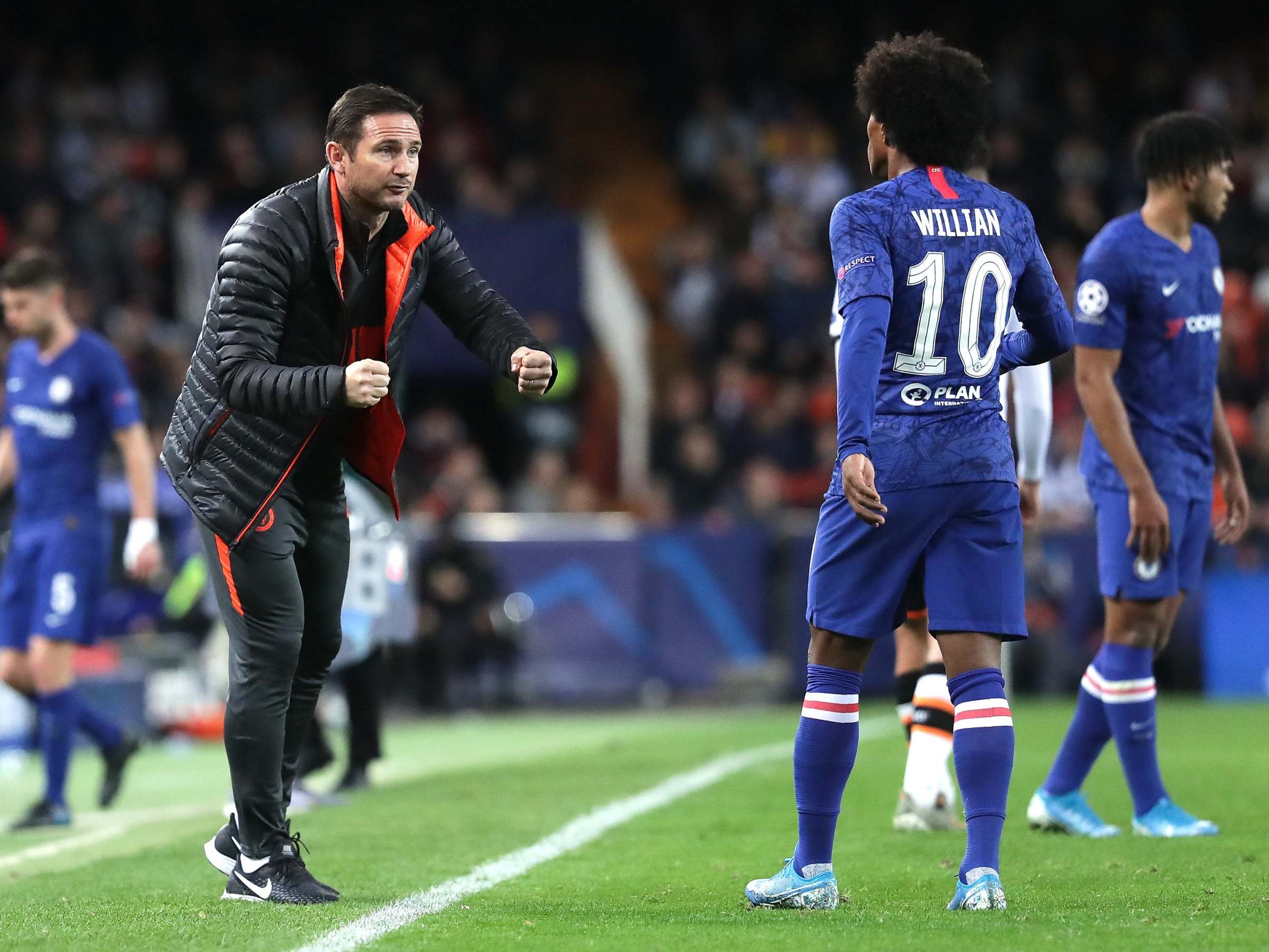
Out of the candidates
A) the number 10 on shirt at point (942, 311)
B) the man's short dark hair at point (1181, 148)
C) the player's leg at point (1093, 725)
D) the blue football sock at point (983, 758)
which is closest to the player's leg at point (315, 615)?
the number 10 on shirt at point (942, 311)

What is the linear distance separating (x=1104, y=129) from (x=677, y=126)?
18.7 ft

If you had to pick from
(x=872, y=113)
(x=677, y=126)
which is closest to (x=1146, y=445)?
(x=872, y=113)

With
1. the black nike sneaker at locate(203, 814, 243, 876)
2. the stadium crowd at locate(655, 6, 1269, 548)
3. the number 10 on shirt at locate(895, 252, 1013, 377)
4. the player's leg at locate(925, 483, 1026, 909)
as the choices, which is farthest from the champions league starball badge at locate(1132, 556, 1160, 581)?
the stadium crowd at locate(655, 6, 1269, 548)

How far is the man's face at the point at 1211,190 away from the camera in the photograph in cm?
672

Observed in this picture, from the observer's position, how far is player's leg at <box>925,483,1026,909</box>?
4930 mm

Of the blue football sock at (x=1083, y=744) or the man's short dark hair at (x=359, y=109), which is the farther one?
the blue football sock at (x=1083, y=744)

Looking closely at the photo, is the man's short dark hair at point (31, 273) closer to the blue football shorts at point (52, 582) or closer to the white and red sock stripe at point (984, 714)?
the blue football shorts at point (52, 582)

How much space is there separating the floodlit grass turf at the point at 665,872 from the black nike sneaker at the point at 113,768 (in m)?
0.14

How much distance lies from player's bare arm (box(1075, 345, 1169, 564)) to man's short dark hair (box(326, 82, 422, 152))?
8.61 ft

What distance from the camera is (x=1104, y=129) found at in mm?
21031

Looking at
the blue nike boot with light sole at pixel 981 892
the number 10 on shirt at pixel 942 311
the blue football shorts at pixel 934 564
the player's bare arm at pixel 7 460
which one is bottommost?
the blue nike boot with light sole at pixel 981 892

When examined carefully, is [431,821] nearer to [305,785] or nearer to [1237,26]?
[305,785]

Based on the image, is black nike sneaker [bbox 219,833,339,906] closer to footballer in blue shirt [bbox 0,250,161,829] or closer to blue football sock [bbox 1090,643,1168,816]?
blue football sock [bbox 1090,643,1168,816]

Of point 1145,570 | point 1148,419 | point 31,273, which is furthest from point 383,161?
point 31,273
